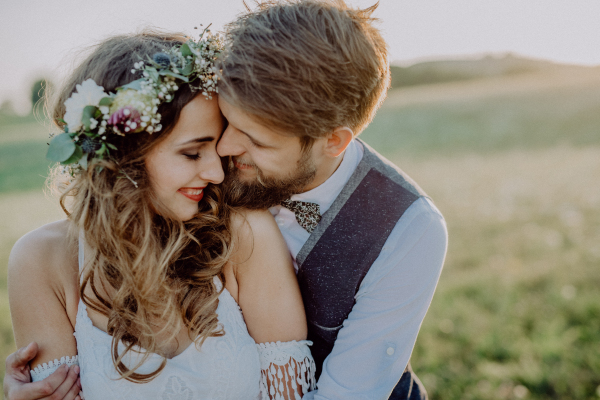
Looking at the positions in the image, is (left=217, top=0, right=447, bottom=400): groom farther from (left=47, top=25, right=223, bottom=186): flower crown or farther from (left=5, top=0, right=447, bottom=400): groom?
(left=47, top=25, right=223, bottom=186): flower crown

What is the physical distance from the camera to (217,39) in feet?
7.22

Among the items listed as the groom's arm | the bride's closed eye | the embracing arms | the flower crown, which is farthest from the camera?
the groom's arm

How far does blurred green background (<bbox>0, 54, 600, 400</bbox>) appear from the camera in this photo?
329cm

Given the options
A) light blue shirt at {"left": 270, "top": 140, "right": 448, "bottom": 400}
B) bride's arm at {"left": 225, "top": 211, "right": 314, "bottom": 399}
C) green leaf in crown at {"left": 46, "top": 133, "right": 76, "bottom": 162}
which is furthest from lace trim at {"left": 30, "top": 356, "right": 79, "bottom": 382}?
light blue shirt at {"left": 270, "top": 140, "right": 448, "bottom": 400}

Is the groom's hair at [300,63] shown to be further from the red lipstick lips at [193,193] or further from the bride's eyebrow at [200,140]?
the red lipstick lips at [193,193]

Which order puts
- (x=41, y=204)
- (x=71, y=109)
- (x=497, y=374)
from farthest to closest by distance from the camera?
(x=41, y=204) → (x=497, y=374) → (x=71, y=109)

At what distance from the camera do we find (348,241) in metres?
2.26

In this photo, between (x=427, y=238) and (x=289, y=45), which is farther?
(x=427, y=238)

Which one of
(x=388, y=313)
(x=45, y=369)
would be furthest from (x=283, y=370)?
(x=45, y=369)

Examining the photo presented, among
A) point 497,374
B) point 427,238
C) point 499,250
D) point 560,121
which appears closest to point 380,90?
point 427,238

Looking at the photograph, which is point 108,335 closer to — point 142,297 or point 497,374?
point 142,297

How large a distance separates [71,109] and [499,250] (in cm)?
471

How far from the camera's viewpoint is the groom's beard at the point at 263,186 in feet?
7.54

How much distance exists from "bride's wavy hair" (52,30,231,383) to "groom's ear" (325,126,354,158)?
A: 2.12ft
